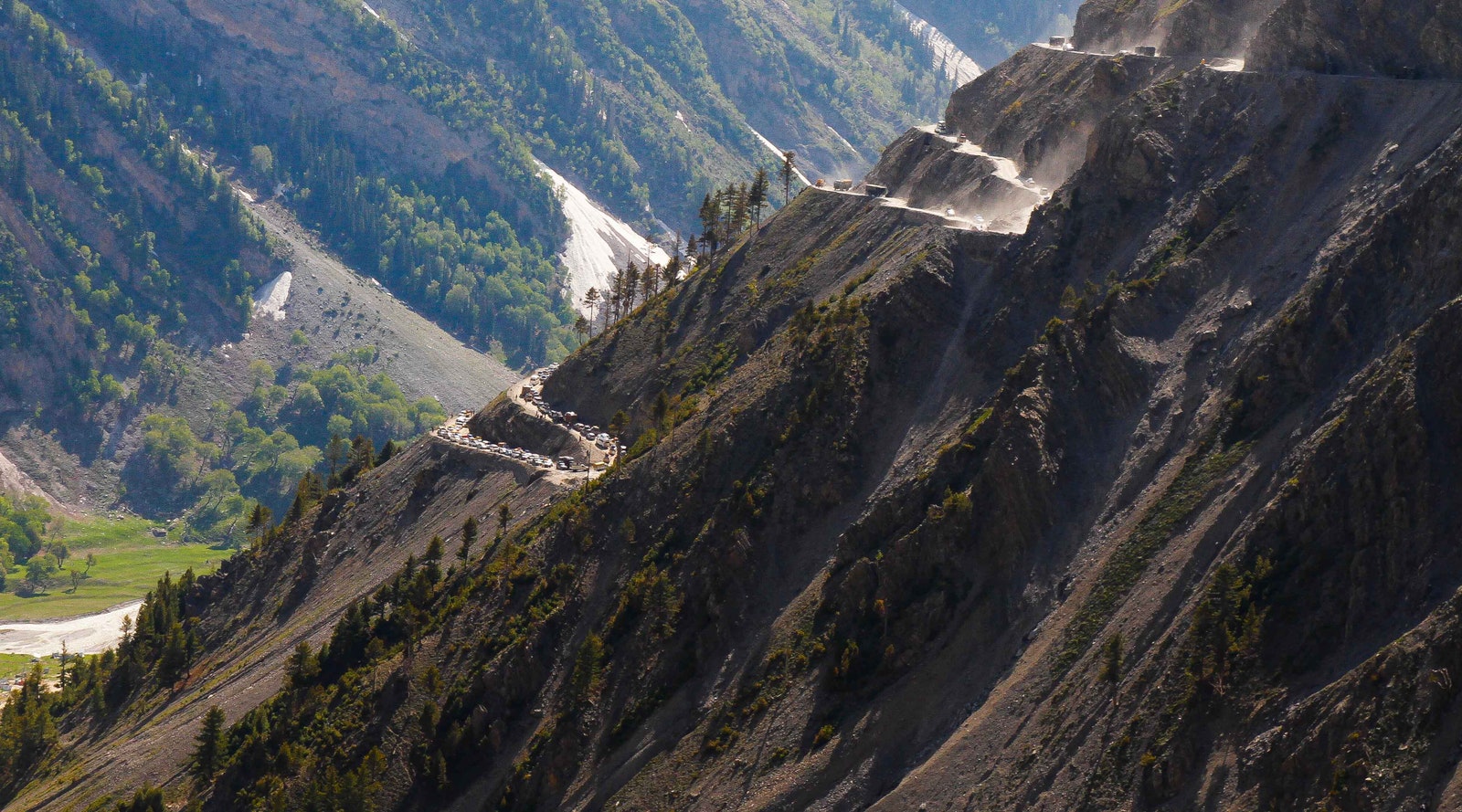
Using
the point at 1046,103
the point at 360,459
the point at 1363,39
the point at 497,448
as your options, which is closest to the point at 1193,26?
the point at 1046,103

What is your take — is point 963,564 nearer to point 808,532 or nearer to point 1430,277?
point 808,532

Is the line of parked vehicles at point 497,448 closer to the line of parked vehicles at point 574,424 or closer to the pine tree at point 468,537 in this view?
the line of parked vehicles at point 574,424

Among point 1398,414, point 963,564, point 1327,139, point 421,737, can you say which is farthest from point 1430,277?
point 421,737

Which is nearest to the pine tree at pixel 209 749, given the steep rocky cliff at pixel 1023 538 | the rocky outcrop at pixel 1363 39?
the steep rocky cliff at pixel 1023 538

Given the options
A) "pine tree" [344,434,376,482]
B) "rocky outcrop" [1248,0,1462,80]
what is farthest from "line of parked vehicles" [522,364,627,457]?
"rocky outcrop" [1248,0,1462,80]

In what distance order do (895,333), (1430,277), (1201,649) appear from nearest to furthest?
(1201,649) < (1430,277) < (895,333)
